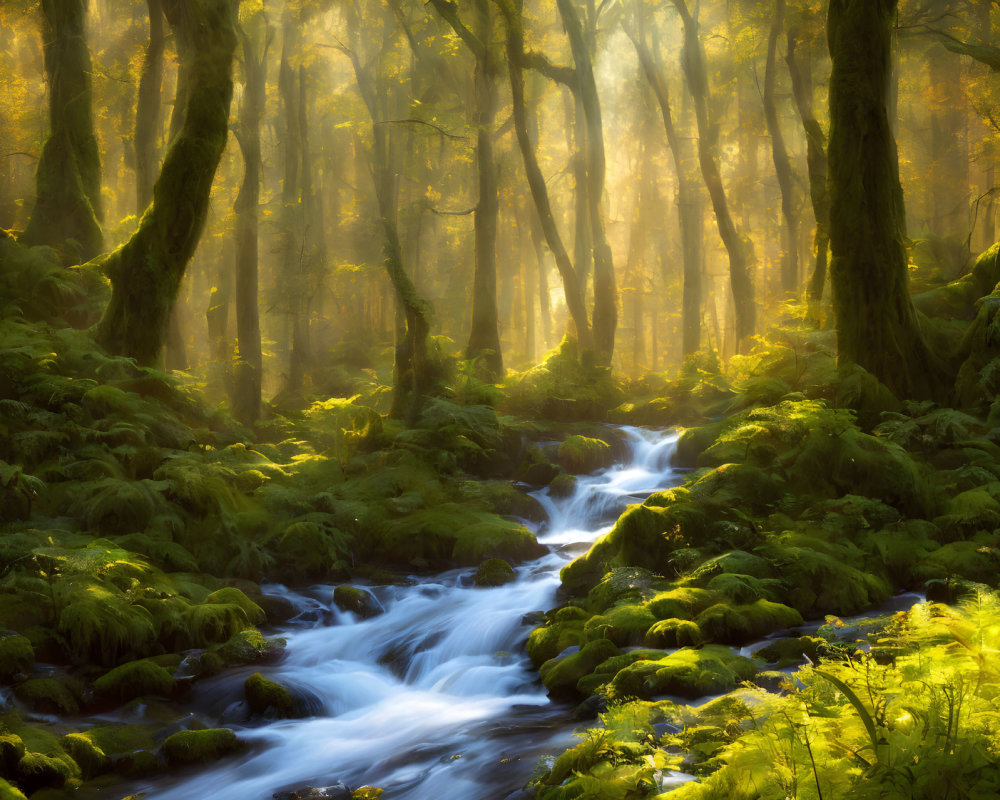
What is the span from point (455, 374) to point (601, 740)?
1340cm

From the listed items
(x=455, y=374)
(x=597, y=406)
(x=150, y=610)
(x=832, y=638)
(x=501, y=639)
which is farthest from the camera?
(x=597, y=406)

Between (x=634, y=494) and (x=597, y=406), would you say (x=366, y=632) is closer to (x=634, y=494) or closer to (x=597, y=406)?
(x=634, y=494)

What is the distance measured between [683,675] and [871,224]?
8.67 meters

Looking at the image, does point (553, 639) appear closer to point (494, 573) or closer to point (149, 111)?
point (494, 573)

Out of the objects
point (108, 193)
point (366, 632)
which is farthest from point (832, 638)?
point (108, 193)

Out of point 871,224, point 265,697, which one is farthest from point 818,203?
point 265,697

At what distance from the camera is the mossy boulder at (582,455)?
1628 centimetres

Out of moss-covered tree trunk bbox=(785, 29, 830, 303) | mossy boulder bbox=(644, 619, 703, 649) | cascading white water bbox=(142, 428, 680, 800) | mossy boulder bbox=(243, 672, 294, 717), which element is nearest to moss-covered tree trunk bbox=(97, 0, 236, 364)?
cascading white water bbox=(142, 428, 680, 800)

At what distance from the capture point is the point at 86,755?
5.90 meters

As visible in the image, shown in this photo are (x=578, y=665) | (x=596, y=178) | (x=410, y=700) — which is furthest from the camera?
(x=596, y=178)

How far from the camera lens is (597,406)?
68.3 feet

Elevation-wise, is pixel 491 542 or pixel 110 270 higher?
pixel 110 270

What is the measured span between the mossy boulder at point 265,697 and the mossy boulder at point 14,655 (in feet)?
6.36

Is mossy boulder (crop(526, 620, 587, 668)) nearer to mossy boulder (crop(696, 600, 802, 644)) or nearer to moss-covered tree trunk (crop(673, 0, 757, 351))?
mossy boulder (crop(696, 600, 802, 644))
